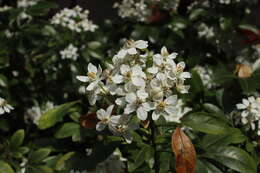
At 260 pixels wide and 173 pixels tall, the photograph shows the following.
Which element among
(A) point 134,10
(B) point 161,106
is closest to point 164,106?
(B) point 161,106

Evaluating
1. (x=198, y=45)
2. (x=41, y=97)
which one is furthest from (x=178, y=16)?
(x=41, y=97)

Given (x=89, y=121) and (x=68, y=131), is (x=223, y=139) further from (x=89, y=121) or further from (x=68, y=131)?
(x=68, y=131)

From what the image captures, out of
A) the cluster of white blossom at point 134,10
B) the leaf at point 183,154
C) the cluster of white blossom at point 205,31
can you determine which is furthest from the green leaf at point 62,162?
the cluster of white blossom at point 205,31

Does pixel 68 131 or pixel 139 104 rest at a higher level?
pixel 139 104

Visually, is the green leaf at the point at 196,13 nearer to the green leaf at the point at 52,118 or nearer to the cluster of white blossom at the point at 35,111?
the cluster of white blossom at the point at 35,111

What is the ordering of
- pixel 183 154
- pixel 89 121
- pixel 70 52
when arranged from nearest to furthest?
pixel 183 154, pixel 89 121, pixel 70 52

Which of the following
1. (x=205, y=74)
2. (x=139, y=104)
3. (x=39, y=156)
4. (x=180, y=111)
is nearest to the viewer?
(x=139, y=104)
